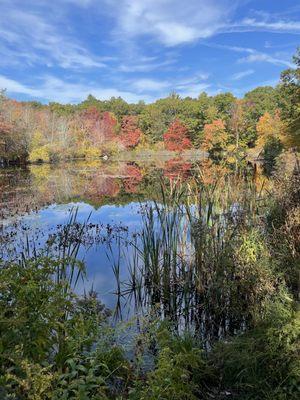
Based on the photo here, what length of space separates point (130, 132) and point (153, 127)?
401 centimetres

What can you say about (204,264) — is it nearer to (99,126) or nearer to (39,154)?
(39,154)

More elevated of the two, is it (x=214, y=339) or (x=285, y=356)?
(x=285, y=356)

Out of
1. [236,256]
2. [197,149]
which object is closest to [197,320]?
[236,256]

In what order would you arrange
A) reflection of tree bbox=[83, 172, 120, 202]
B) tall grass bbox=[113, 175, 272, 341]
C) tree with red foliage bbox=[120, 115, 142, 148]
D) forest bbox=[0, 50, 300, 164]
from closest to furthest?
1. tall grass bbox=[113, 175, 272, 341]
2. reflection of tree bbox=[83, 172, 120, 202]
3. forest bbox=[0, 50, 300, 164]
4. tree with red foliage bbox=[120, 115, 142, 148]

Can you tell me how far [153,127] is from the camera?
199 ft

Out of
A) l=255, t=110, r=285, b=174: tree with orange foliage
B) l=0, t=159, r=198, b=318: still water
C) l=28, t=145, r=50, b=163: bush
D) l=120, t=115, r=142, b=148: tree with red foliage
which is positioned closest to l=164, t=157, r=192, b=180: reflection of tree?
l=0, t=159, r=198, b=318: still water

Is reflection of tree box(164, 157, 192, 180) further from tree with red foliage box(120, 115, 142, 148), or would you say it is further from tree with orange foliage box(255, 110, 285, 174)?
tree with red foliage box(120, 115, 142, 148)

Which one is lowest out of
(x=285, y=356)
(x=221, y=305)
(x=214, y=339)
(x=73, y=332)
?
(x=214, y=339)

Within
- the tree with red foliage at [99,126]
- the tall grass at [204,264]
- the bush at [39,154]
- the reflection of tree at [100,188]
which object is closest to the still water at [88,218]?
the reflection of tree at [100,188]

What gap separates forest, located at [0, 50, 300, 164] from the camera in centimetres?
3581

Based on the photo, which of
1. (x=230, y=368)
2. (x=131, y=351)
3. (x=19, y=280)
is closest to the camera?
(x=19, y=280)

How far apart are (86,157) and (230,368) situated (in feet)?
157

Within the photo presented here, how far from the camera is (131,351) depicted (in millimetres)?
3562

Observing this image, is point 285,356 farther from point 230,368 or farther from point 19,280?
point 19,280
